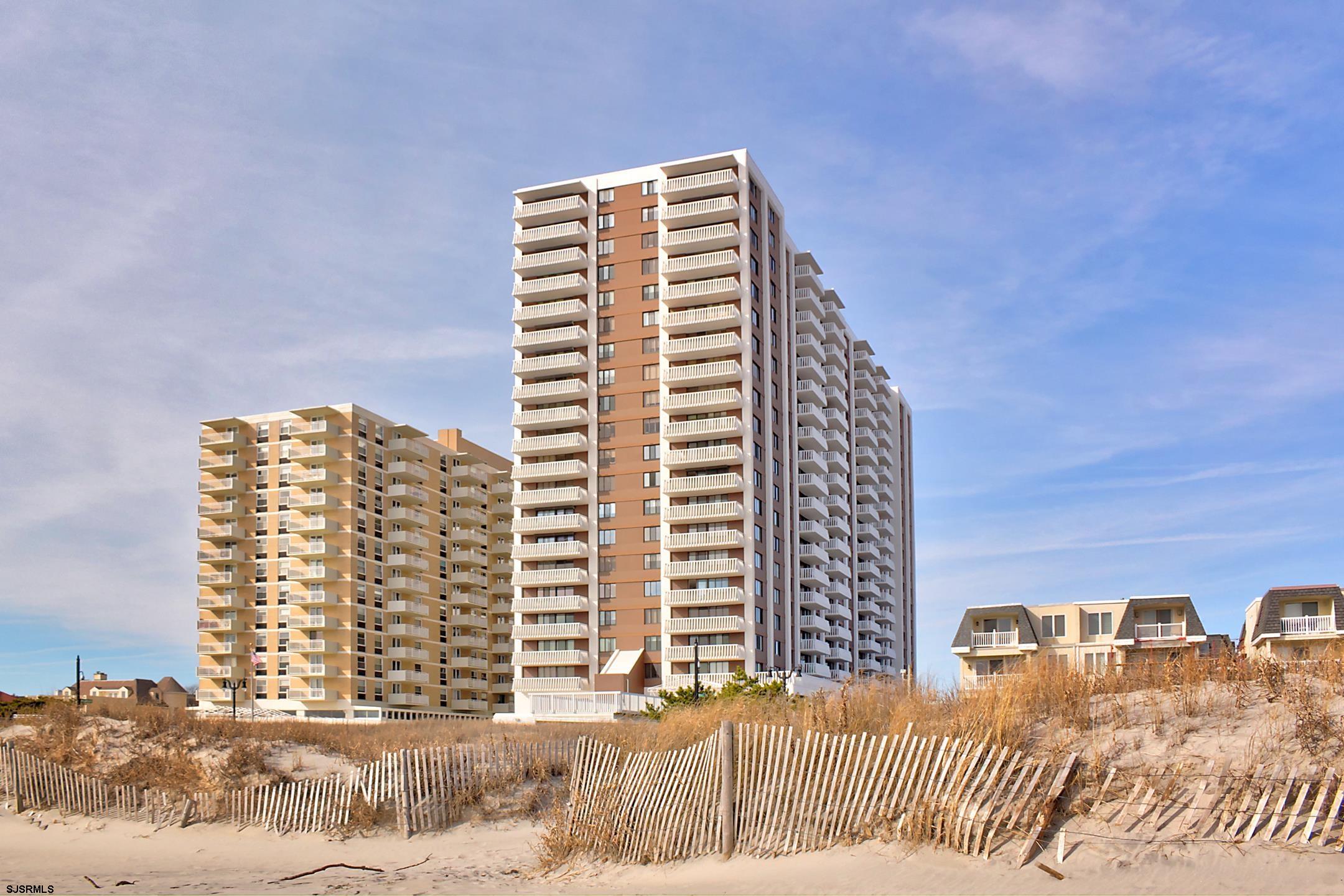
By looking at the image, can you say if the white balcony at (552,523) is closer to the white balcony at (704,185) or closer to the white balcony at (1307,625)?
the white balcony at (704,185)

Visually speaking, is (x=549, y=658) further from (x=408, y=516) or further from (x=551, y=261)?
(x=408, y=516)

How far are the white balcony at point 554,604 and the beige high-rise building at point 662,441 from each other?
0.44 feet

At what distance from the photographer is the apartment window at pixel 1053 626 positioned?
6975 cm

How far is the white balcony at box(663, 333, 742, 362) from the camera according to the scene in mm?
80375

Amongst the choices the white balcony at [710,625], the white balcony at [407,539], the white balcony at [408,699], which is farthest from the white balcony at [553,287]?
the white balcony at [408,699]

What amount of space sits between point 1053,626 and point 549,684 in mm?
34652

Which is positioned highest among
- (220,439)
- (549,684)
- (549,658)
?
(220,439)

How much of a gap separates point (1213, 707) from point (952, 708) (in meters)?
3.50

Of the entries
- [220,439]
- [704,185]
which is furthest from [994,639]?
[220,439]

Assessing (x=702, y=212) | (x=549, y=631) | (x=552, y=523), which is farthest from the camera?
(x=552, y=523)

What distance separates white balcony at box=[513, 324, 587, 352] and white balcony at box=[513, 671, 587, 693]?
2501 cm

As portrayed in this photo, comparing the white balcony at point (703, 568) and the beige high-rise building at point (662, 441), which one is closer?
the white balcony at point (703, 568)

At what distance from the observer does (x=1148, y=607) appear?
66.9m

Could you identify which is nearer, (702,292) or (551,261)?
(702,292)
